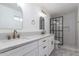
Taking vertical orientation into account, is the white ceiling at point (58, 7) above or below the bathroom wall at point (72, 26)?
above

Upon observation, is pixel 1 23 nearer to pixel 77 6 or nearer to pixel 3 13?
pixel 3 13

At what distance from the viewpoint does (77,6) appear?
3.09 metres

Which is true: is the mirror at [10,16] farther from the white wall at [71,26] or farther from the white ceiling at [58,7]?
the white wall at [71,26]

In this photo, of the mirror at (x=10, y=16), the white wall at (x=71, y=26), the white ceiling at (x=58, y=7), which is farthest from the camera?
the white wall at (x=71, y=26)

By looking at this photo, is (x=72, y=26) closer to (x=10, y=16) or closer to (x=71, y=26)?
(x=71, y=26)

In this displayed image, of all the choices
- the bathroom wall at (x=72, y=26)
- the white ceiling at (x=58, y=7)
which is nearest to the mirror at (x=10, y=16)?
the white ceiling at (x=58, y=7)

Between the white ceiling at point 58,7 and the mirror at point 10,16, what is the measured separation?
137cm

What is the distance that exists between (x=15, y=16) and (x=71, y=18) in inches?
87.1

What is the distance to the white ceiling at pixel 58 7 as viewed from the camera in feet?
10.3

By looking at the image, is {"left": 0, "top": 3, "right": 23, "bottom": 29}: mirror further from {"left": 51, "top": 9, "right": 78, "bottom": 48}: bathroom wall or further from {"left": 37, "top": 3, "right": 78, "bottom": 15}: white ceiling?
{"left": 51, "top": 9, "right": 78, "bottom": 48}: bathroom wall

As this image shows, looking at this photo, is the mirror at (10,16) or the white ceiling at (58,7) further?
the white ceiling at (58,7)

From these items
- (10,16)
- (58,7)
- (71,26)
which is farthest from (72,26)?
(10,16)

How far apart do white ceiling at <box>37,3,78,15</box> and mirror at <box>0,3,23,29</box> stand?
53.9 inches

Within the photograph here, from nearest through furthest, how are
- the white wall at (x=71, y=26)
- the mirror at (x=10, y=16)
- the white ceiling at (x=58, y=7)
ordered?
the mirror at (x=10, y=16) → the white ceiling at (x=58, y=7) → the white wall at (x=71, y=26)
